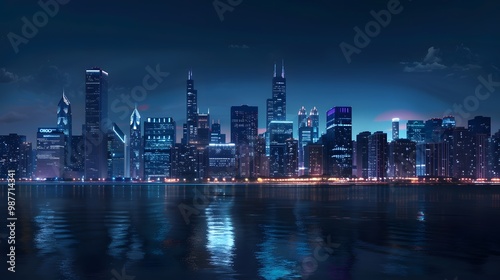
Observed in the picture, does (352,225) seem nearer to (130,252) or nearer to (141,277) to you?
(130,252)

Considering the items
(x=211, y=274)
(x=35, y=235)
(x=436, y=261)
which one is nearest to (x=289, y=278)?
(x=211, y=274)

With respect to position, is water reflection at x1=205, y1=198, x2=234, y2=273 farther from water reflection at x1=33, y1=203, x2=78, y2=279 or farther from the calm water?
water reflection at x1=33, y1=203, x2=78, y2=279

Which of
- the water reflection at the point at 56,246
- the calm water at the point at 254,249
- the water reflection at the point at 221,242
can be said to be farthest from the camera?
the water reflection at the point at 221,242

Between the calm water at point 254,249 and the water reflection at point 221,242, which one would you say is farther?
the water reflection at point 221,242

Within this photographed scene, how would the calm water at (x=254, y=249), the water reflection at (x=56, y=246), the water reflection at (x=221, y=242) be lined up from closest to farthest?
the calm water at (x=254, y=249), the water reflection at (x=56, y=246), the water reflection at (x=221, y=242)

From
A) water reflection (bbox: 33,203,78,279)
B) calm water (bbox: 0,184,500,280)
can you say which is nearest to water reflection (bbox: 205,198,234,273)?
calm water (bbox: 0,184,500,280)

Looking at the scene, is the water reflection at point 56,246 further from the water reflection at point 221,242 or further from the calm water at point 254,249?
the water reflection at point 221,242

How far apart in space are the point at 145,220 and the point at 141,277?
119 ft

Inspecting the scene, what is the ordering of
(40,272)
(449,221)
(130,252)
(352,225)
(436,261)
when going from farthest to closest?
(449,221) < (352,225) < (130,252) < (436,261) < (40,272)

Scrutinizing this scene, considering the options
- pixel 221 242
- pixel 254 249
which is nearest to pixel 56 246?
pixel 221 242

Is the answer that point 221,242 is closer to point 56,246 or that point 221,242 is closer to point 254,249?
point 254,249

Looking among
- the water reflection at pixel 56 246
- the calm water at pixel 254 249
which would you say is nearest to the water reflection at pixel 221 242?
the calm water at pixel 254 249

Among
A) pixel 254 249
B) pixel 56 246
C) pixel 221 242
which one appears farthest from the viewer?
pixel 221 242

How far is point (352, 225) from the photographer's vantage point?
197ft
